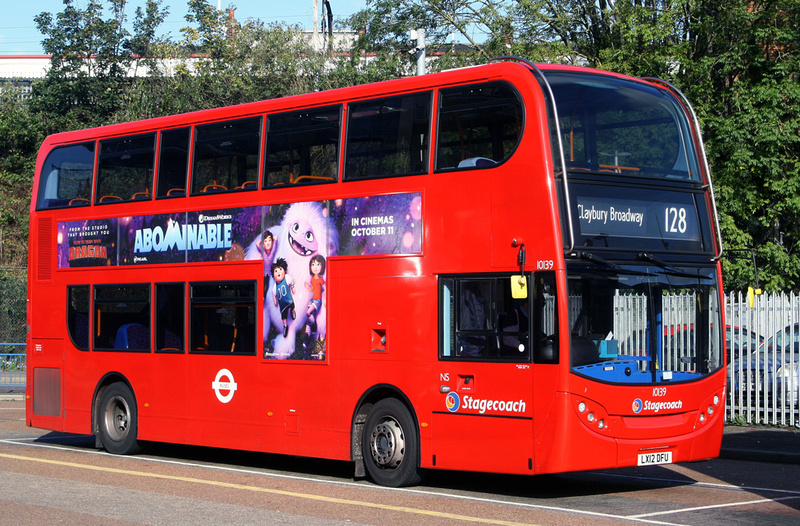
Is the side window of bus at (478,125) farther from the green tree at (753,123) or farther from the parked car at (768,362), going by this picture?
the green tree at (753,123)

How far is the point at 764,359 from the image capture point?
17312mm

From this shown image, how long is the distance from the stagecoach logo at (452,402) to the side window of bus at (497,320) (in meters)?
0.42

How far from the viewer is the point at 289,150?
1323cm

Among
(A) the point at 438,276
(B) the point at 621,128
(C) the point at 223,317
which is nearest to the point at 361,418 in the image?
(A) the point at 438,276

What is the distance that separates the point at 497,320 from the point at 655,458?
219 cm

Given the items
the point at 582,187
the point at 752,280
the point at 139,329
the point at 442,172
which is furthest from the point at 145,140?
the point at 752,280

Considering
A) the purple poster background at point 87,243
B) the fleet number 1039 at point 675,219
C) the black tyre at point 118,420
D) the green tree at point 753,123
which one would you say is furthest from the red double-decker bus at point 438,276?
the green tree at point 753,123

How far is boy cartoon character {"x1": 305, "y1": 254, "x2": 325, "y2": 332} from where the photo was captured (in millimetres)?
12797

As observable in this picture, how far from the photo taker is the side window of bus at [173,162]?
14.8 metres

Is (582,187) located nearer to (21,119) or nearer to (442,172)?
(442,172)

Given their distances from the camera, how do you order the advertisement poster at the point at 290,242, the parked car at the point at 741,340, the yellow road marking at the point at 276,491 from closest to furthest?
the yellow road marking at the point at 276,491 < the advertisement poster at the point at 290,242 < the parked car at the point at 741,340

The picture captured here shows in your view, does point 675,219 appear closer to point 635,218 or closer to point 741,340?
point 635,218

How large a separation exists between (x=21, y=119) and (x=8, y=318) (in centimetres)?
1560

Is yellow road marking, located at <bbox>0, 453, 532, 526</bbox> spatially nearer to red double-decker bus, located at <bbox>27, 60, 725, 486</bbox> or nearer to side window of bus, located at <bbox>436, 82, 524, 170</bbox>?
red double-decker bus, located at <bbox>27, 60, 725, 486</bbox>
